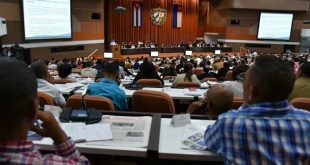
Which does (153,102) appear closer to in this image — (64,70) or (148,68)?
(148,68)

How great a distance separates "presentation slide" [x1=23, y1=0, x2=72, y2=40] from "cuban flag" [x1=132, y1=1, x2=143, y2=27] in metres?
5.41

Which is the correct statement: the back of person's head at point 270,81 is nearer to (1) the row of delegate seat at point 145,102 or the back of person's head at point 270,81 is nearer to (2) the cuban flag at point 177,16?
(1) the row of delegate seat at point 145,102

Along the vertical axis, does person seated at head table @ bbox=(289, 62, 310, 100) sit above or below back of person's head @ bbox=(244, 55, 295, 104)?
below

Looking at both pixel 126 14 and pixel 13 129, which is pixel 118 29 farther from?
pixel 13 129

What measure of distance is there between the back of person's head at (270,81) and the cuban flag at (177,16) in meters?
16.8

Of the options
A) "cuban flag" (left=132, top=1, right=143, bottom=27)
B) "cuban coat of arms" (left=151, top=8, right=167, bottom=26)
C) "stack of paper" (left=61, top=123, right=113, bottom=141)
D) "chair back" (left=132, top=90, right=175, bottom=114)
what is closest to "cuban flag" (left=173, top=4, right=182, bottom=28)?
"cuban coat of arms" (left=151, top=8, right=167, bottom=26)

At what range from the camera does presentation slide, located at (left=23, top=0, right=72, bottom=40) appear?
10156mm

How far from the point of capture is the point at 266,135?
4.45 ft

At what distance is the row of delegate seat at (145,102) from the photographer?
2.56m

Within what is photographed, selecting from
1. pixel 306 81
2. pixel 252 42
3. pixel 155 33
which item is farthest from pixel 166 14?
pixel 306 81

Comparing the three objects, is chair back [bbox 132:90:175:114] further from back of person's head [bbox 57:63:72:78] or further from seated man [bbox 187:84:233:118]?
back of person's head [bbox 57:63:72:78]

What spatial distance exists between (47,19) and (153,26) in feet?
25.9

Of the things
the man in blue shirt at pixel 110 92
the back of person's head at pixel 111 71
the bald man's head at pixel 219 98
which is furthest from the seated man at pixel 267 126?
the back of person's head at pixel 111 71

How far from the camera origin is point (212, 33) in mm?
18359
